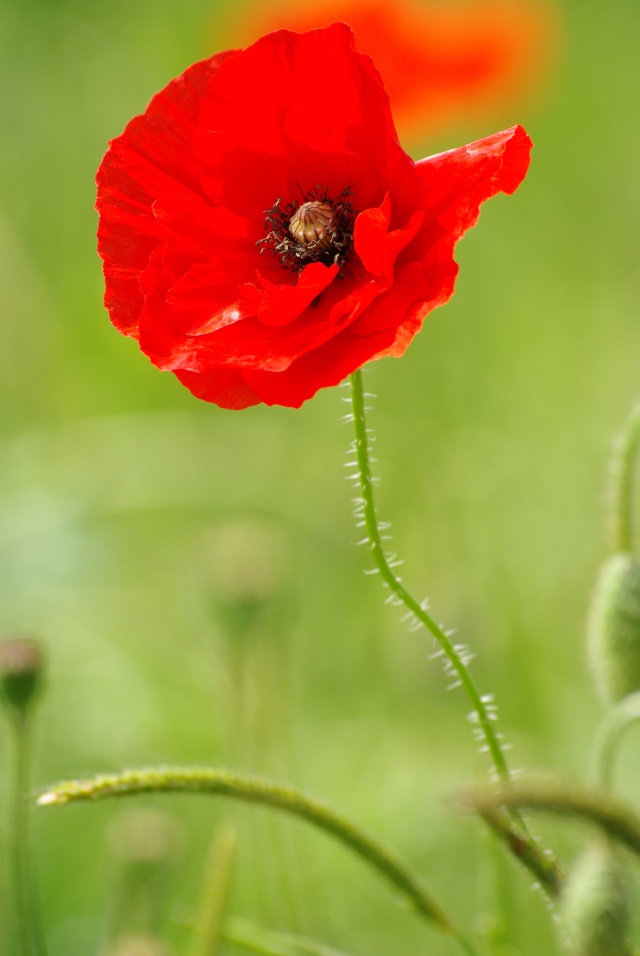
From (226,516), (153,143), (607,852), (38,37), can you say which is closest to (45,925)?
(226,516)

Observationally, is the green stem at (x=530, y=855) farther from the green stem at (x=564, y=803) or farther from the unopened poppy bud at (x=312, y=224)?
the unopened poppy bud at (x=312, y=224)

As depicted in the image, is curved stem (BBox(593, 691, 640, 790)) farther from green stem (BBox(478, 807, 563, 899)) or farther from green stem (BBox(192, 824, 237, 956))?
green stem (BBox(192, 824, 237, 956))

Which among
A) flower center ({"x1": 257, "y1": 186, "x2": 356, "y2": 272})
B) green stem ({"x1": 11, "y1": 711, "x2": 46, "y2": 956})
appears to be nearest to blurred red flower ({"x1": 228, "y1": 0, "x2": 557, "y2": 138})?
flower center ({"x1": 257, "y1": 186, "x2": 356, "y2": 272})

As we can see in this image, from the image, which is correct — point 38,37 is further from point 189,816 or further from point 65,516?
point 189,816

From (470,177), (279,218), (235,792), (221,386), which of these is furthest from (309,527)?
(235,792)

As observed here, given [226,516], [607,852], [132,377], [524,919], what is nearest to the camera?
[607,852]
